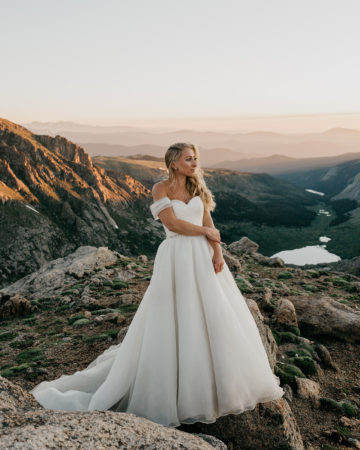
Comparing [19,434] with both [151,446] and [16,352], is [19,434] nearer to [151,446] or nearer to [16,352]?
[151,446]

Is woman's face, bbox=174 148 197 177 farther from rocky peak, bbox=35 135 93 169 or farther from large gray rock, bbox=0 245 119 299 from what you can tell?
rocky peak, bbox=35 135 93 169

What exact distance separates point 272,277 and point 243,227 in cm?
15800

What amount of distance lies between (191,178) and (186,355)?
2.80 m

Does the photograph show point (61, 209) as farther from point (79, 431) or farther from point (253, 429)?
point (79, 431)

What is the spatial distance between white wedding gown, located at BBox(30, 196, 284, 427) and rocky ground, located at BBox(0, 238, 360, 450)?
1.46 ft

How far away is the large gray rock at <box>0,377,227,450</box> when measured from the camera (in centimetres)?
273

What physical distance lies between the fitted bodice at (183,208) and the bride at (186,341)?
2 centimetres

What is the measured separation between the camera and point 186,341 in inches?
190

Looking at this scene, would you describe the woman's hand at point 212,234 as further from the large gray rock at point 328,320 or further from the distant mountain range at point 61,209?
the distant mountain range at point 61,209

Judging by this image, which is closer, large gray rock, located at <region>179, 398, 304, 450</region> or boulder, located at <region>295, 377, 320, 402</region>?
large gray rock, located at <region>179, 398, 304, 450</region>

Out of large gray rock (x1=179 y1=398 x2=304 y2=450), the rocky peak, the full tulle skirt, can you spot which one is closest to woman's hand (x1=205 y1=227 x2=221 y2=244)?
the full tulle skirt

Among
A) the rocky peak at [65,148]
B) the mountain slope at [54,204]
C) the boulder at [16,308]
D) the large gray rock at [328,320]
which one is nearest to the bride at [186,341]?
the large gray rock at [328,320]

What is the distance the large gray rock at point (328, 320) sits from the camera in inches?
412

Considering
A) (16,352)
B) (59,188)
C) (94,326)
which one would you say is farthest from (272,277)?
(59,188)
